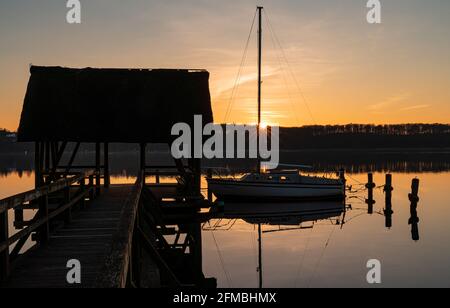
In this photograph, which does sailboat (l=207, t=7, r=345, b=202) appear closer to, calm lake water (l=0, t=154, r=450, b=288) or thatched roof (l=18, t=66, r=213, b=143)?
calm lake water (l=0, t=154, r=450, b=288)

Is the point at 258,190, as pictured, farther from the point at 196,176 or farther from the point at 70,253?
the point at 70,253

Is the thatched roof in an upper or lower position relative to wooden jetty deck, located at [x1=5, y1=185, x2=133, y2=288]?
upper

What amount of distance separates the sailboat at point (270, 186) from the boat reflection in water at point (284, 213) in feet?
2.29

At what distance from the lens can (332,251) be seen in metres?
24.1

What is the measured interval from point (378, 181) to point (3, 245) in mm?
61850

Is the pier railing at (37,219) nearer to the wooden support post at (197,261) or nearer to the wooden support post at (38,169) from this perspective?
the wooden support post at (38,169)

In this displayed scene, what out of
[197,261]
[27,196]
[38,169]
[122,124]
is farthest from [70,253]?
[122,124]

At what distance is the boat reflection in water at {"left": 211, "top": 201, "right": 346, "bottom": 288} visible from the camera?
32.1 m

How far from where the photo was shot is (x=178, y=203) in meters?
23.0

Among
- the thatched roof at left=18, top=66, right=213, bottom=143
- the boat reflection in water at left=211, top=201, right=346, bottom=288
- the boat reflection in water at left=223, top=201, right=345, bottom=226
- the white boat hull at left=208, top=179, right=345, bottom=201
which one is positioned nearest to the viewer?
the thatched roof at left=18, top=66, right=213, bottom=143

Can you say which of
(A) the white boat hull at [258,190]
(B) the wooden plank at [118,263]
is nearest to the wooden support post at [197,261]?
(B) the wooden plank at [118,263]

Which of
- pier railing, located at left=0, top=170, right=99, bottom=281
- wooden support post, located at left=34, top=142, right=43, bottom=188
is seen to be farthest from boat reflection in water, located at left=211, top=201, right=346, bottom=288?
pier railing, located at left=0, top=170, right=99, bottom=281

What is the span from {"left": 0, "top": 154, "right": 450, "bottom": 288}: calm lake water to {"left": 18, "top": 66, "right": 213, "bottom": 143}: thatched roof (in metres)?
7.06

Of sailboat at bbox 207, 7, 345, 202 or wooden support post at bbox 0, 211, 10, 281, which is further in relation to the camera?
sailboat at bbox 207, 7, 345, 202
